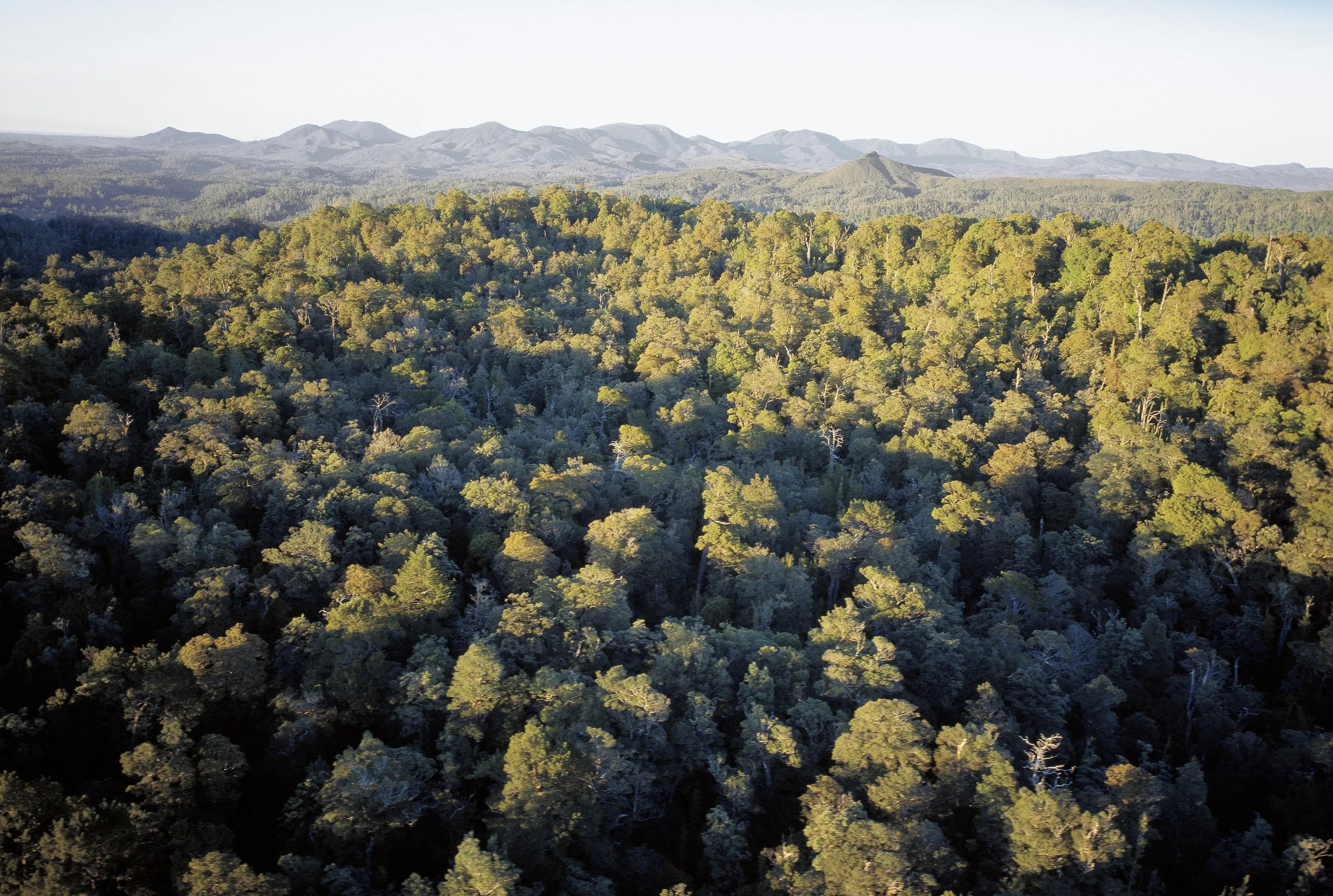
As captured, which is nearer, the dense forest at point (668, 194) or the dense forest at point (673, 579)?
the dense forest at point (673, 579)

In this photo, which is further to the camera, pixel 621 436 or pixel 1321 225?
pixel 1321 225

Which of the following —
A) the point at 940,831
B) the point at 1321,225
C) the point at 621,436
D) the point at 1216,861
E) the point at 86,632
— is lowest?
the point at 1216,861

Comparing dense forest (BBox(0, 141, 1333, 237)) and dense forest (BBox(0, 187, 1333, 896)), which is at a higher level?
dense forest (BBox(0, 141, 1333, 237))

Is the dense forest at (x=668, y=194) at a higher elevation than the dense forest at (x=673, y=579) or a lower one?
higher

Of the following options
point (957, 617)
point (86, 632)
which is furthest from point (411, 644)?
point (957, 617)

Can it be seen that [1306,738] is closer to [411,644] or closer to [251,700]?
[411,644]

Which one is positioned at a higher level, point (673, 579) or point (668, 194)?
point (668, 194)

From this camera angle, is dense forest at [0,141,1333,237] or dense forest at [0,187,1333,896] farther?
dense forest at [0,141,1333,237]

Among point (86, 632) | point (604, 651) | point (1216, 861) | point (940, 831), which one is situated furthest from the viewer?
point (604, 651)
